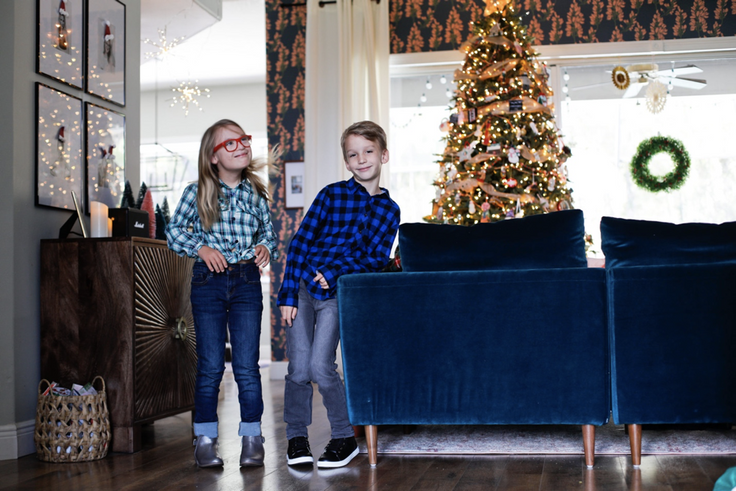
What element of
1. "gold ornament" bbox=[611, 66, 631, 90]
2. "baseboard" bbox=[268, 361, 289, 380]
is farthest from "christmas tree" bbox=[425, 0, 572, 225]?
"baseboard" bbox=[268, 361, 289, 380]

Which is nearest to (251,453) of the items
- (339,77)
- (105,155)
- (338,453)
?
(338,453)

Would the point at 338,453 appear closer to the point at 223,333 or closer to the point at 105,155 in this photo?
the point at 223,333

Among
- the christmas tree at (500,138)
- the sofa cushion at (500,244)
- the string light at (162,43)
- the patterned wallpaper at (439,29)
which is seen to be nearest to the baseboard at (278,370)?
the patterned wallpaper at (439,29)

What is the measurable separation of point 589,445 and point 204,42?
6.00 meters

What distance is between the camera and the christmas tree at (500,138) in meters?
4.42

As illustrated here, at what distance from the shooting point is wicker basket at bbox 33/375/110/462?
255 centimetres

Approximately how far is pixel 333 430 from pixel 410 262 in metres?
0.65

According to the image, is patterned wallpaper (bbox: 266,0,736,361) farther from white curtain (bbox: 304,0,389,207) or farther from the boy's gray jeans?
the boy's gray jeans

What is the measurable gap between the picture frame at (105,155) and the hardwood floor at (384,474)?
1278 millimetres

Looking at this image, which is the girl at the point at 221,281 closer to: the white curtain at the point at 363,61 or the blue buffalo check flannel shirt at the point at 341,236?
the blue buffalo check flannel shirt at the point at 341,236

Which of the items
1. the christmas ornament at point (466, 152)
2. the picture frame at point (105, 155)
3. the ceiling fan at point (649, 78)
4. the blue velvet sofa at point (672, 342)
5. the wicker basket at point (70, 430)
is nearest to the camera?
the blue velvet sofa at point (672, 342)

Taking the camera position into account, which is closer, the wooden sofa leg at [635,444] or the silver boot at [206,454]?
the wooden sofa leg at [635,444]

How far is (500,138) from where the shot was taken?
4.45 m

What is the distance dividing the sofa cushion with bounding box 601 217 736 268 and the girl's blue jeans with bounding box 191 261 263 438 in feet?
3.96
